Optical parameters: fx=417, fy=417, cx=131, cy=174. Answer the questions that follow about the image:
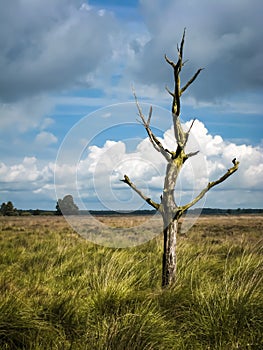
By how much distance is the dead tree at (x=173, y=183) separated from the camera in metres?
5.45

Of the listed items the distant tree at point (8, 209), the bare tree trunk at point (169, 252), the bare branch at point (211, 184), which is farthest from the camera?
the distant tree at point (8, 209)

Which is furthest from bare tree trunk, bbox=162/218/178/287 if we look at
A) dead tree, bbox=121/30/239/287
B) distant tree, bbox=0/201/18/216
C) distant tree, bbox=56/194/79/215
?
distant tree, bbox=0/201/18/216

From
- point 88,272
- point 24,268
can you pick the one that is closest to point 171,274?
point 88,272

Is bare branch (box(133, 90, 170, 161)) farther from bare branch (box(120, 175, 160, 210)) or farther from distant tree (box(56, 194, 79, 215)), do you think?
distant tree (box(56, 194, 79, 215))

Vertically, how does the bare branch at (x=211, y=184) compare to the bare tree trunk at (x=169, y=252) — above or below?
above

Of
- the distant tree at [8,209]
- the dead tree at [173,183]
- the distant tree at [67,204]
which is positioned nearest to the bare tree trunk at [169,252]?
the dead tree at [173,183]

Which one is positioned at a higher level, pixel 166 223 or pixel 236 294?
pixel 166 223

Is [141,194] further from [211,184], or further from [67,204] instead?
[67,204]

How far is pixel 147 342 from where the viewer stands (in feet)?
12.5

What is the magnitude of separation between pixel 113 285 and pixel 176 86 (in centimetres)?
272

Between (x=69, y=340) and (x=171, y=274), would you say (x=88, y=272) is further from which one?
(x=69, y=340)

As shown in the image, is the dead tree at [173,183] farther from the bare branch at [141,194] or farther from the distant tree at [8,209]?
the distant tree at [8,209]

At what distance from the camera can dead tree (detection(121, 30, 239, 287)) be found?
5.45 m

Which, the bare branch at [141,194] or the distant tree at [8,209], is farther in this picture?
the distant tree at [8,209]
